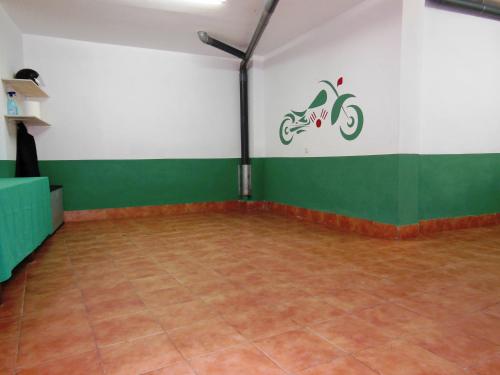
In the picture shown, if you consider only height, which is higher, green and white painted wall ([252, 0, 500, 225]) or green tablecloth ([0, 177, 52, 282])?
green and white painted wall ([252, 0, 500, 225])

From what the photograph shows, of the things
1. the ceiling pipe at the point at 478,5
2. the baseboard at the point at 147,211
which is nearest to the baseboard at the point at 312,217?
the baseboard at the point at 147,211

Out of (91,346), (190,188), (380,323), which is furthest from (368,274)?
(190,188)

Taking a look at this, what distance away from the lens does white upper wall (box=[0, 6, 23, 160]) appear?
4539 millimetres

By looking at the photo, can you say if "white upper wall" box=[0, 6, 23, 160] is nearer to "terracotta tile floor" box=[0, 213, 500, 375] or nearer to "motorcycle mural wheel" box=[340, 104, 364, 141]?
"terracotta tile floor" box=[0, 213, 500, 375]

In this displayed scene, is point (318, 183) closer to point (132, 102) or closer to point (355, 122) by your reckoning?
point (355, 122)

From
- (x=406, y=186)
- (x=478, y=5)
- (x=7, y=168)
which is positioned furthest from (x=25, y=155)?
(x=478, y=5)

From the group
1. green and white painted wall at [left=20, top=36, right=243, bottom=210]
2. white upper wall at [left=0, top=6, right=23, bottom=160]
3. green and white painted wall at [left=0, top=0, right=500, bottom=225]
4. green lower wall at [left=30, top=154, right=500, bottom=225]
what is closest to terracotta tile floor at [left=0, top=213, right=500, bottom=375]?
green lower wall at [left=30, top=154, right=500, bottom=225]

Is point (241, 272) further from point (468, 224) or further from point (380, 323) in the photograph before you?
point (468, 224)

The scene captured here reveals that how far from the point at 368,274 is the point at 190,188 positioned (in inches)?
179

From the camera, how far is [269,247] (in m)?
4.06

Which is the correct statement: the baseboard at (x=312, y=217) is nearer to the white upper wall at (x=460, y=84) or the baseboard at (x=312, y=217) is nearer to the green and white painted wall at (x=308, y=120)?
the green and white painted wall at (x=308, y=120)

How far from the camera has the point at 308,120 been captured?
19.0ft

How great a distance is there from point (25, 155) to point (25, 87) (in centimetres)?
100

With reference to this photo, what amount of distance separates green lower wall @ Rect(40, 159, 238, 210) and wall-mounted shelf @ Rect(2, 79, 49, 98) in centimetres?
113
